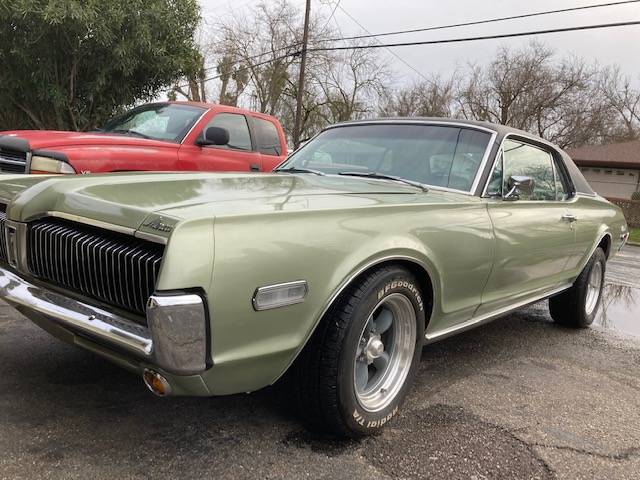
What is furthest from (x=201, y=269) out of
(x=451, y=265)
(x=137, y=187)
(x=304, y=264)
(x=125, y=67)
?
(x=125, y=67)

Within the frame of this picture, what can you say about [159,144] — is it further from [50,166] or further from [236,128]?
[236,128]

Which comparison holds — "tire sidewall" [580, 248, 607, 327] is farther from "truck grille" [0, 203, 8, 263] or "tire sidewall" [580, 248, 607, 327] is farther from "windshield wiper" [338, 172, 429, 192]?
"truck grille" [0, 203, 8, 263]

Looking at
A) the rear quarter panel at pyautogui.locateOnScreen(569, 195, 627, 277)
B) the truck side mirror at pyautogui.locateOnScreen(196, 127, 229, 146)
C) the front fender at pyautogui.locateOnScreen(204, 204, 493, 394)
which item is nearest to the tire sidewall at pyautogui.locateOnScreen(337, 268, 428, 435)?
the front fender at pyautogui.locateOnScreen(204, 204, 493, 394)

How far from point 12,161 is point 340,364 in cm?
430

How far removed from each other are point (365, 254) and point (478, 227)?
100 centimetres

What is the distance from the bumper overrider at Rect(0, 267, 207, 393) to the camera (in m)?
1.79

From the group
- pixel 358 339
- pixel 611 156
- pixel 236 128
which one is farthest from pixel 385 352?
pixel 611 156

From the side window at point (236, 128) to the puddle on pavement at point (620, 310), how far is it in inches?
173

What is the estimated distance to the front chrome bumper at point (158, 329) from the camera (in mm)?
1792

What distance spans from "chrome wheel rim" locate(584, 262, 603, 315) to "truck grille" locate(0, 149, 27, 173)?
16.9 ft

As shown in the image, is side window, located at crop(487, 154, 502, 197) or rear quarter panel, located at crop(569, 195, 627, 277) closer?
side window, located at crop(487, 154, 502, 197)

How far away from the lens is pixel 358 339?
2.37 metres

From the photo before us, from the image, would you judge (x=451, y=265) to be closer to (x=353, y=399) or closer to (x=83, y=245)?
(x=353, y=399)

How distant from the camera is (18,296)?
7.69 ft
